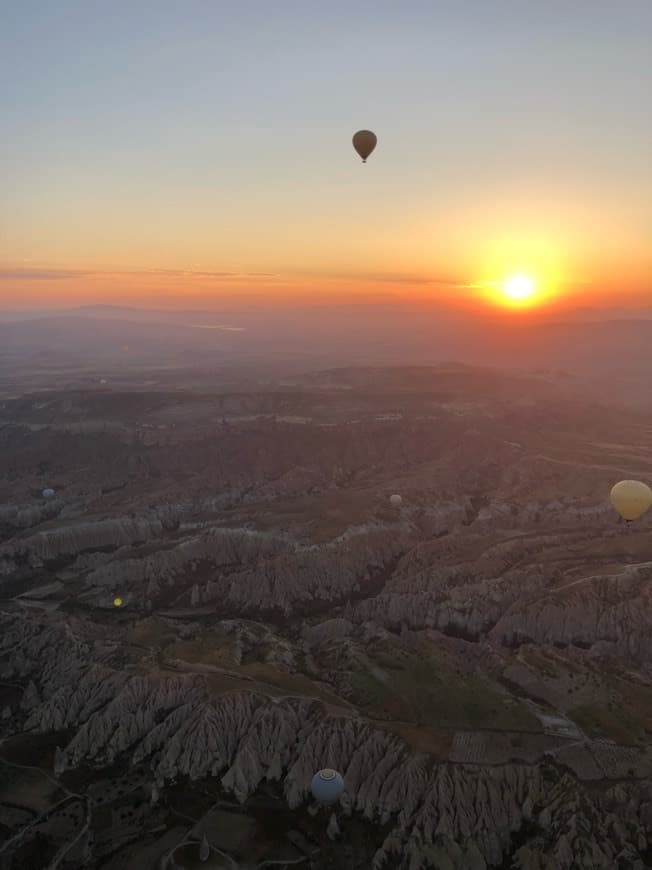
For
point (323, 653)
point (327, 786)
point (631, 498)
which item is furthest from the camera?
point (631, 498)

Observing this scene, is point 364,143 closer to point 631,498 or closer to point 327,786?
point 631,498

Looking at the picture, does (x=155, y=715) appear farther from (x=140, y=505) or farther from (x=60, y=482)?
(x=60, y=482)

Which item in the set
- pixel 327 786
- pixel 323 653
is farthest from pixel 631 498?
pixel 327 786

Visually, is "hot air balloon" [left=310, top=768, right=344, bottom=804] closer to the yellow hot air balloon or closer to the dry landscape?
the dry landscape

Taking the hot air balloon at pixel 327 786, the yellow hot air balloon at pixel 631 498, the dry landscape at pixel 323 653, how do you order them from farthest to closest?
1. the yellow hot air balloon at pixel 631 498
2. the hot air balloon at pixel 327 786
3. the dry landscape at pixel 323 653

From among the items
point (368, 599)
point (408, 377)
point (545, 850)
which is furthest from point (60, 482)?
point (408, 377)

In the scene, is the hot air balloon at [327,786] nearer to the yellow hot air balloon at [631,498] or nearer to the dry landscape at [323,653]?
the dry landscape at [323,653]

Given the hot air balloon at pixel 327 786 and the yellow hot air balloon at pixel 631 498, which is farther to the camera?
the yellow hot air balloon at pixel 631 498

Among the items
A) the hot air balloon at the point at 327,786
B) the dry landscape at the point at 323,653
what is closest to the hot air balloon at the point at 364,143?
the dry landscape at the point at 323,653
